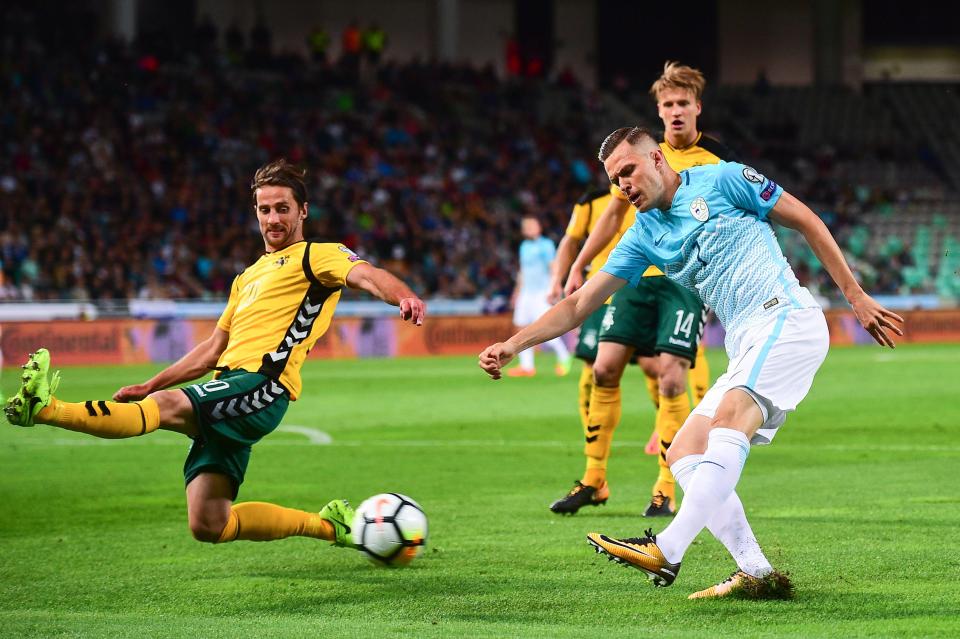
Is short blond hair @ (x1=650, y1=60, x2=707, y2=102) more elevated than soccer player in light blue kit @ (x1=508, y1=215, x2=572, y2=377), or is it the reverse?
short blond hair @ (x1=650, y1=60, x2=707, y2=102)

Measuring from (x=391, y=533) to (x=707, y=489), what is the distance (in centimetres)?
187

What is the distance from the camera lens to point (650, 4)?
4481cm

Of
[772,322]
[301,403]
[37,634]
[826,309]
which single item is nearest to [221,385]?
[37,634]

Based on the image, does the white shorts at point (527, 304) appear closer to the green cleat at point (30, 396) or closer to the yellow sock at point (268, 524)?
the yellow sock at point (268, 524)

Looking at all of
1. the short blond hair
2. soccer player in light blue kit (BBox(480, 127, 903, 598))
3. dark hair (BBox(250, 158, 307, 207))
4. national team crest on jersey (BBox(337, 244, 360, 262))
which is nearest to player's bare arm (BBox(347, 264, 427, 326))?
national team crest on jersey (BBox(337, 244, 360, 262))

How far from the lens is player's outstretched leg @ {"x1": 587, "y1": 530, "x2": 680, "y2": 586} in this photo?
494cm

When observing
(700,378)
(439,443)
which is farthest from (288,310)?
(439,443)

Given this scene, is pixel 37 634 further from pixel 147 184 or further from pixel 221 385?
pixel 147 184

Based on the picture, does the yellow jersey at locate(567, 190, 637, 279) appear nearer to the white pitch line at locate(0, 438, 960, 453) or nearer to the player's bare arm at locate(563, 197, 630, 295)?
the player's bare arm at locate(563, 197, 630, 295)

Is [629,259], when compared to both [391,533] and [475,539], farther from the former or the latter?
[475,539]

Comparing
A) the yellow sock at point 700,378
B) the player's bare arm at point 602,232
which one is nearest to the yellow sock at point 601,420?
the player's bare arm at point 602,232

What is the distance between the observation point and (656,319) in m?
8.28

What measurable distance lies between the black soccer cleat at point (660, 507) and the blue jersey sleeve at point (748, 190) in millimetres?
2789

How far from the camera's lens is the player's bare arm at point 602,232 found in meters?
7.90
